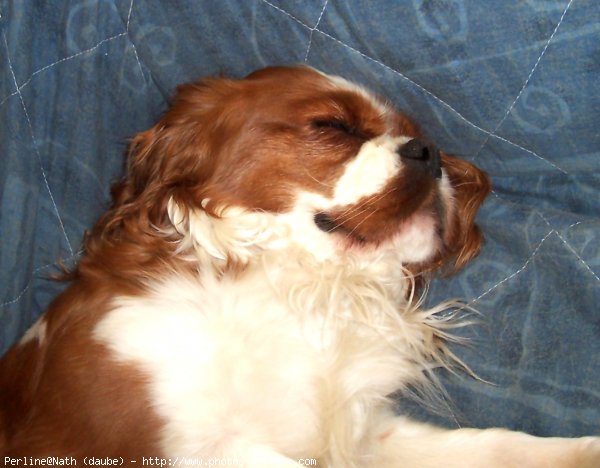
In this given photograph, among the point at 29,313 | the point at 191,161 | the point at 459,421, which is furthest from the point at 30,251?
the point at 459,421

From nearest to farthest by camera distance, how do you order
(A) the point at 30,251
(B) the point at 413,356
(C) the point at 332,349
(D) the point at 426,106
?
1. (C) the point at 332,349
2. (B) the point at 413,356
3. (D) the point at 426,106
4. (A) the point at 30,251

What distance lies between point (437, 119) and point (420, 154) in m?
0.30

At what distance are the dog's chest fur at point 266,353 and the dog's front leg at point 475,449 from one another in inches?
3.8

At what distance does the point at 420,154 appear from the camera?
1809mm

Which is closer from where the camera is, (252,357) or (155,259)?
(252,357)

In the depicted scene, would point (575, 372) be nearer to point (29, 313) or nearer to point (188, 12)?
point (188, 12)

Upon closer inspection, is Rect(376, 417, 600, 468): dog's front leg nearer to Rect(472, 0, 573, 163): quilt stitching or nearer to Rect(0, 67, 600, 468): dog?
Rect(0, 67, 600, 468): dog

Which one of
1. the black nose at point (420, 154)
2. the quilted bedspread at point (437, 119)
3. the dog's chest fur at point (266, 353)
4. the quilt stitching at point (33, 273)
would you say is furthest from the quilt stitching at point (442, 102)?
the quilt stitching at point (33, 273)

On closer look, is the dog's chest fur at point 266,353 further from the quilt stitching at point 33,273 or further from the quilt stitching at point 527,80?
the quilt stitching at point 33,273

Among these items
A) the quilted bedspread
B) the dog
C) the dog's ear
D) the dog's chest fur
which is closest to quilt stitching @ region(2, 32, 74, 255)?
the quilted bedspread

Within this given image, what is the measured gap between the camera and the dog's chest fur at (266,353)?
1.56 metres

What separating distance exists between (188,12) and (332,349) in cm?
109

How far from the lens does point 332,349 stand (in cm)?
175

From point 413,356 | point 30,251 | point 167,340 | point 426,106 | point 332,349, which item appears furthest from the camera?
point 30,251
